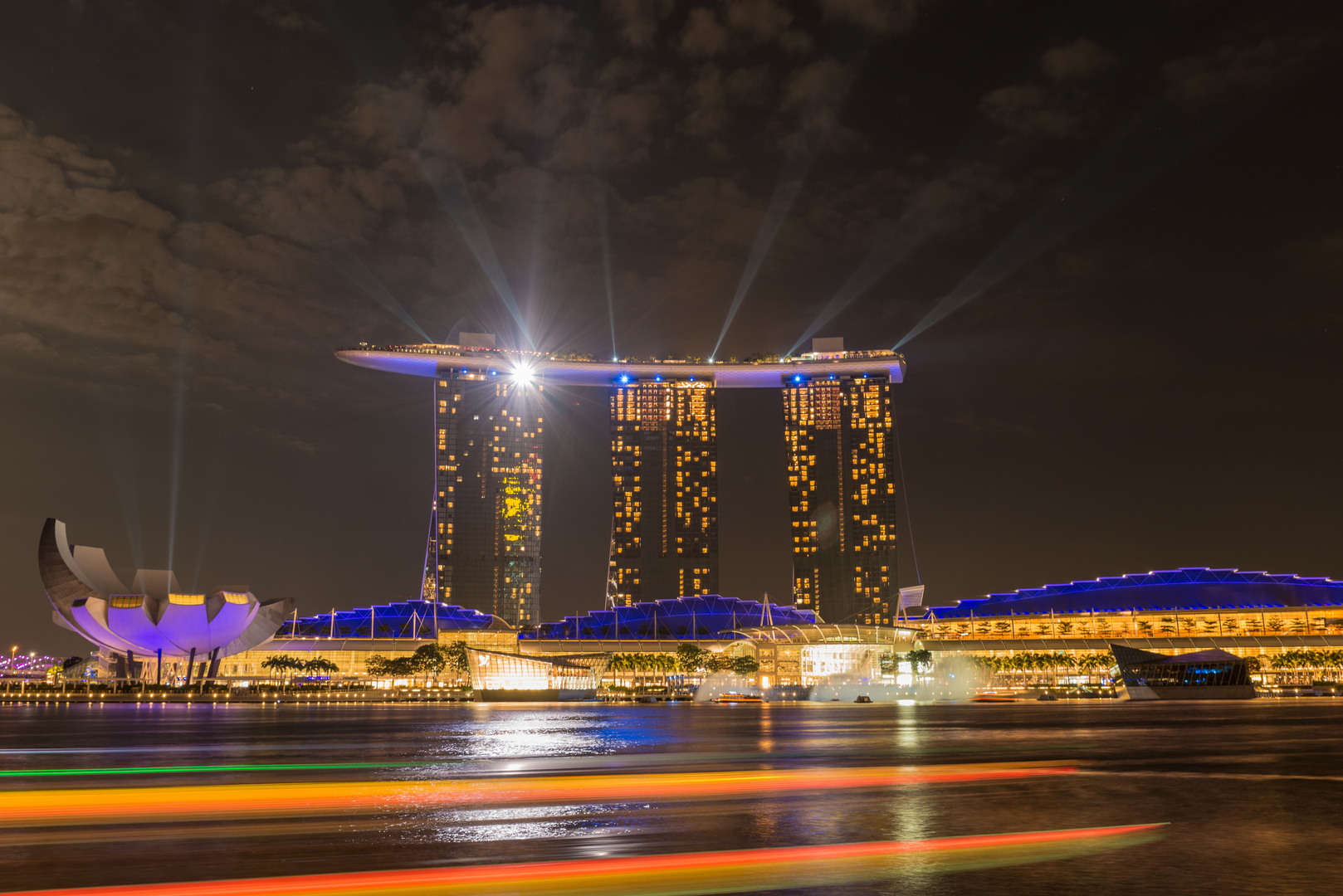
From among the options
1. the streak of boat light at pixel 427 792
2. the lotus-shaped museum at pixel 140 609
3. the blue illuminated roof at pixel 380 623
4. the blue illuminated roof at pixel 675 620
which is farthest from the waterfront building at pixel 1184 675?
the blue illuminated roof at pixel 380 623

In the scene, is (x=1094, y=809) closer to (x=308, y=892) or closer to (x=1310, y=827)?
(x=1310, y=827)

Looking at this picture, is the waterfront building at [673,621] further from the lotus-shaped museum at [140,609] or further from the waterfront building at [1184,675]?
the waterfront building at [1184,675]

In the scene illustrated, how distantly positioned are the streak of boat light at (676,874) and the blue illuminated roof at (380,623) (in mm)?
176382

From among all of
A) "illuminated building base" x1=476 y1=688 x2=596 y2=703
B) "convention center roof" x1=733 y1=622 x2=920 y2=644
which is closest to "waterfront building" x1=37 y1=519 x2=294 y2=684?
"illuminated building base" x1=476 y1=688 x2=596 y2=703

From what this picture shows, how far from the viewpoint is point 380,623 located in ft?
595

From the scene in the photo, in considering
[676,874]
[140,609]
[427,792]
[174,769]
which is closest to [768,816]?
[676,874]

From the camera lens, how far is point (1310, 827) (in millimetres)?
12148

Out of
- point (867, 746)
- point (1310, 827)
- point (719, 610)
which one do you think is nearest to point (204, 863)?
point (1310, 827)

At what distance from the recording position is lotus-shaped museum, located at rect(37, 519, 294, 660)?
112 m

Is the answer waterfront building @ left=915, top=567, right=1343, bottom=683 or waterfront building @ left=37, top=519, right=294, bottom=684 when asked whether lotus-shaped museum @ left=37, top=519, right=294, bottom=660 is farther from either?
waterfront building @ left=915, top=567, right=1343, bottom=683

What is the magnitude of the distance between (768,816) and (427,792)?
6.78m

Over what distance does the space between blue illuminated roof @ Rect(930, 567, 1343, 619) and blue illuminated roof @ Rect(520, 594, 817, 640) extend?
34987 millimetres

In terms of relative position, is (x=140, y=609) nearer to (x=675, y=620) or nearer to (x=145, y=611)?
(x=145, y=611)

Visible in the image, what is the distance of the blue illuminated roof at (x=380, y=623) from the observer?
17975 cm
